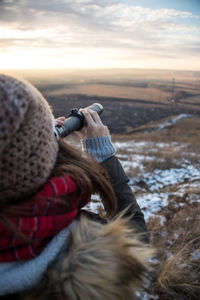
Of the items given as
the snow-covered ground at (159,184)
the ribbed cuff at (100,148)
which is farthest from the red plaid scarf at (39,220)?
the snow-covered ground at (159,184)

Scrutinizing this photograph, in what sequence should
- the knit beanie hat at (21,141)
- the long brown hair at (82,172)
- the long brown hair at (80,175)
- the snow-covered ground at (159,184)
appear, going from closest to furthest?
1. the knit beanie hat at (21,141)
2. the long brown hair at (80,175)
3. the long brown hair at (82,172)
4. the snow-covered ground at (159,184)

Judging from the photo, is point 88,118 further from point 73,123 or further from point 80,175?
point 80,175

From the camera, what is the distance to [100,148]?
1204 mm

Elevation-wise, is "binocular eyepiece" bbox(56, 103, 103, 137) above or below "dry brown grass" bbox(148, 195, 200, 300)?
above

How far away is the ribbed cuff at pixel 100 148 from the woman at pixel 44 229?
1.15 ft

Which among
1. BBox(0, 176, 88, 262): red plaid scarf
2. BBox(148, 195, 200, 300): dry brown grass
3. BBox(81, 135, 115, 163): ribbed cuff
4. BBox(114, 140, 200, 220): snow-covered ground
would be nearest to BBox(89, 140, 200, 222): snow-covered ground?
BBox(114, 140, 200, 220): snow-covered ground

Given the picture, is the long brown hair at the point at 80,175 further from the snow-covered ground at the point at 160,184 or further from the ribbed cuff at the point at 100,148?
the snow-covered ground at the point at 160,184

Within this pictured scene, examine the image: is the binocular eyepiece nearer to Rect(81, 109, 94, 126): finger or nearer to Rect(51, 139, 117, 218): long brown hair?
Rect(81, 109, 94, 126): finger

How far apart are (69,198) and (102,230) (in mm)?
162

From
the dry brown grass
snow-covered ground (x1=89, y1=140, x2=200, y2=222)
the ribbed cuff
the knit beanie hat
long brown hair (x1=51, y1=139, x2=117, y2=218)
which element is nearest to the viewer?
the knit beanie hat

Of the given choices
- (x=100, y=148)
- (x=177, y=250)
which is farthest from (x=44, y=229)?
(x=177, y=250)

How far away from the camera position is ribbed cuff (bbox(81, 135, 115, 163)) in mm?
1200

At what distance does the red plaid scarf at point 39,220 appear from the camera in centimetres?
65

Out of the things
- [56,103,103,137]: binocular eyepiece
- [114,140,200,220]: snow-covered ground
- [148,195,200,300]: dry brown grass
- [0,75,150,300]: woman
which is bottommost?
[114,140,200,220]: snow-covered ground
